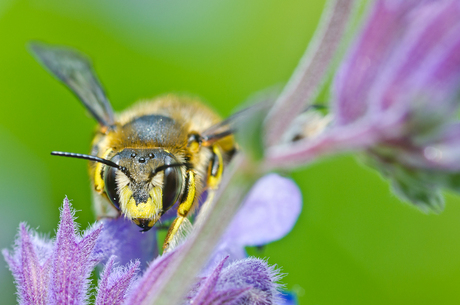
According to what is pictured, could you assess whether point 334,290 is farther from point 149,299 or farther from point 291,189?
point 149,299

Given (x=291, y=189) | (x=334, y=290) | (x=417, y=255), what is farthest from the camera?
(x=417, y=255)

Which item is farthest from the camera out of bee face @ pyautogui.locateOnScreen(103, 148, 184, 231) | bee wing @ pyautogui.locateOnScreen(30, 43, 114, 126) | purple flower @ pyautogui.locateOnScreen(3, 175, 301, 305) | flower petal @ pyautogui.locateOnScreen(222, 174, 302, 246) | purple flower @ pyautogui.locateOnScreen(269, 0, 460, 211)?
bee wing @ pyautogui.locateOnScreen(30, 43, 114, 126)

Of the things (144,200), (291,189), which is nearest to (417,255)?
(291,189)

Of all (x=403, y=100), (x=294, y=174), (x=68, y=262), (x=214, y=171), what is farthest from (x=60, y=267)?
(x=294, y=174)

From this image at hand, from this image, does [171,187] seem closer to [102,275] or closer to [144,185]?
[144,185]

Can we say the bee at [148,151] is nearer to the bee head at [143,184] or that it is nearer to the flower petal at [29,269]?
the bee head at [143,184]

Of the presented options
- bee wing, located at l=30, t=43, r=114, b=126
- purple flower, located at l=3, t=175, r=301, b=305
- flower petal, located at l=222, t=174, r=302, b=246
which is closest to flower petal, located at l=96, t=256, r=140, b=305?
purple flower, located at l=3, t=175, r=301, b=305

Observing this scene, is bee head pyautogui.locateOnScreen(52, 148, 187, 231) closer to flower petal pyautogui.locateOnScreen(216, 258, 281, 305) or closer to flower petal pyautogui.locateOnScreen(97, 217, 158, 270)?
flower petal pyautogui.locateOnScreen(97, 217, 158, 270)
